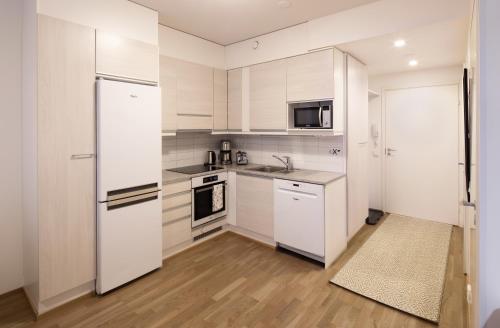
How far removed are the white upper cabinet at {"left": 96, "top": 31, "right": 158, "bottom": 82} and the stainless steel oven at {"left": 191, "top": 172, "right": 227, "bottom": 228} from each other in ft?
4.18

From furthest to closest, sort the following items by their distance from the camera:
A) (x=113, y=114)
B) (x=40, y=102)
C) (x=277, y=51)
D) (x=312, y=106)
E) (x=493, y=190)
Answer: (x=277, y=51) < (x=312, y=106) < (x=113, y=114) < (x=40, y=102) < (x=493, y=190)

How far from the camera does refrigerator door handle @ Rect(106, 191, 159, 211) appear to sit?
2.34 meters

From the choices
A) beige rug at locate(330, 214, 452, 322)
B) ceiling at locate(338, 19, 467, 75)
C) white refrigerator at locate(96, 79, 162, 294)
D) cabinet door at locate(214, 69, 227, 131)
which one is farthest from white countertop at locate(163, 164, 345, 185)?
ceiling at locate(338, 19, 467, 75)

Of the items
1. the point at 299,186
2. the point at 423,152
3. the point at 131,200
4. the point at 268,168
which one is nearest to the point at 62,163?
the point at 131,200

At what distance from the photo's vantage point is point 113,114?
7.56ft

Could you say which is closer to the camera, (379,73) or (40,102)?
(40,102)

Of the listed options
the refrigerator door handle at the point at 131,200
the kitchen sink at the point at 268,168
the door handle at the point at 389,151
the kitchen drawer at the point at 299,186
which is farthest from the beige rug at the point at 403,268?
the refrigerator door handle at the point at 131,200

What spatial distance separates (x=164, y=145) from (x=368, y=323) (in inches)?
114

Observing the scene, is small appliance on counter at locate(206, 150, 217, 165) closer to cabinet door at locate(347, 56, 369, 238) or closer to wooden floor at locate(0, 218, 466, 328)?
wooden floor at locate(0, 218, 466, 328)

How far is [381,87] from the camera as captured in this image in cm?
A: 440

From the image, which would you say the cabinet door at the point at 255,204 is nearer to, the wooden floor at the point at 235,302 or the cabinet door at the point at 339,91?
the wooden floor at the point at 235,302

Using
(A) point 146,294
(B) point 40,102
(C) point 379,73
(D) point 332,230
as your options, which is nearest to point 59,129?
(B) point 40,102

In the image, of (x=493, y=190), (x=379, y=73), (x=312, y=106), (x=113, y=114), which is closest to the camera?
(x=493, y=190)

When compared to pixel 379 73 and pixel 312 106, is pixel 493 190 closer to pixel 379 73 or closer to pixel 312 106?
pixel 312 106
